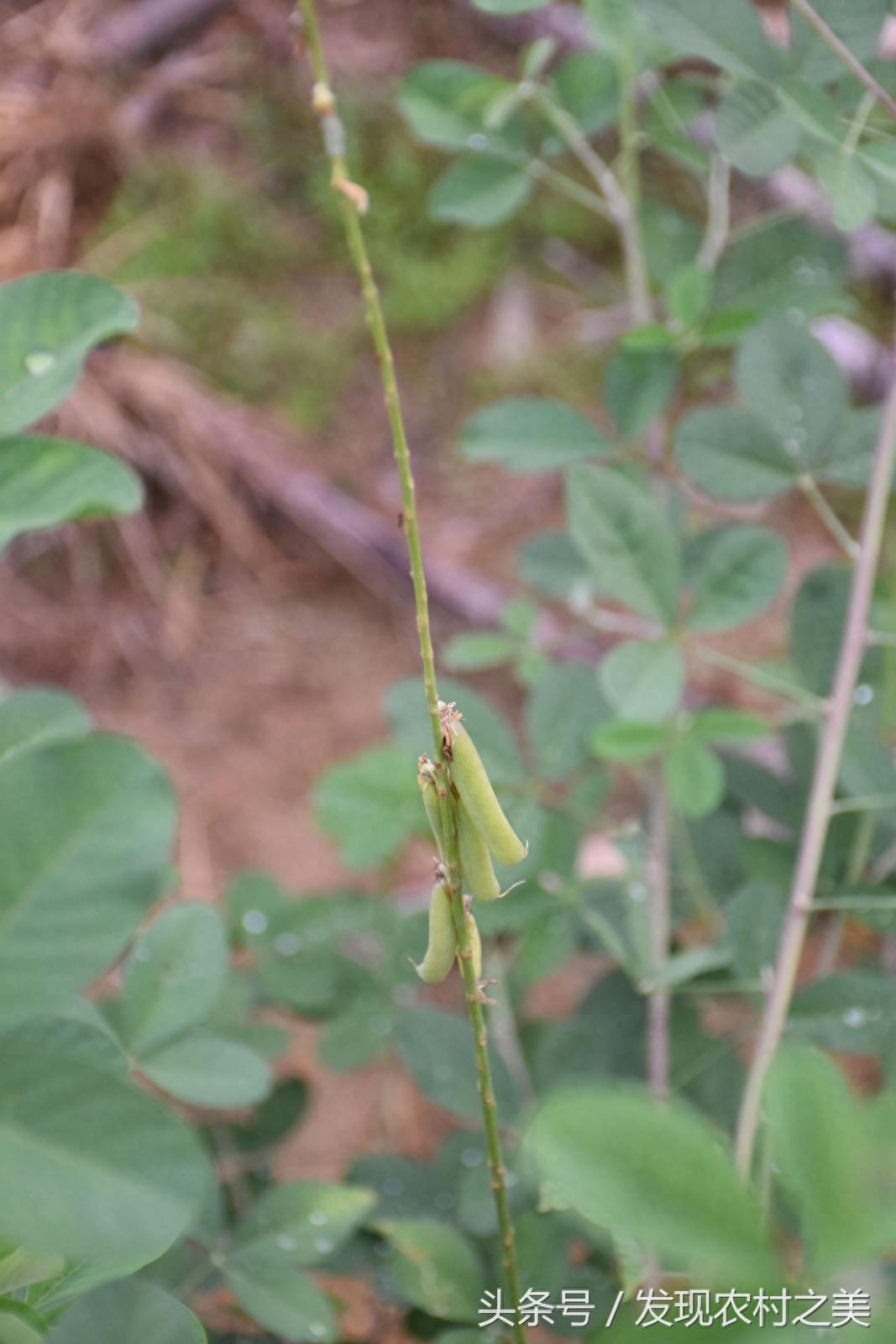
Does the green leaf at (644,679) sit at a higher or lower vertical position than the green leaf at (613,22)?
lower

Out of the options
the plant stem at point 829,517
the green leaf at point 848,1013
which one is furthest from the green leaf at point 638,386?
the green leaf at point 848,1013

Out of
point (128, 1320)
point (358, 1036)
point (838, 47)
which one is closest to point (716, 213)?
point (838, 47)

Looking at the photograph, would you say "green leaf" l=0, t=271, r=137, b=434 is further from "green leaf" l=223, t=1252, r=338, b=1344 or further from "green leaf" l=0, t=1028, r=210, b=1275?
"green leaf" l=223, t=1252, r=338, b=1344

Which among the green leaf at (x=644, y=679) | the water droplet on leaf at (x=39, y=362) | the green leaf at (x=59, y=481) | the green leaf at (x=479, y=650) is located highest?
the water droplet on leaf at (x=39, y=362)

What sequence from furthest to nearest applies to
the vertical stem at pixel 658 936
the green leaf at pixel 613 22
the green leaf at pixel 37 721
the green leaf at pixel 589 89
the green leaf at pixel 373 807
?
1. the green leaf at pixel 373 807
2. the green leaf at pixel 589 89
3. the vertical stem at pixel 658 936
4. the green leaf at pixel 613 22
5. the green leaf at pixel 37 721

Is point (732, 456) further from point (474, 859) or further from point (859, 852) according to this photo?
point (474, 859)

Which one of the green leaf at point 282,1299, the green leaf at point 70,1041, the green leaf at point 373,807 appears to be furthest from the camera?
the green leaf at point 373,807

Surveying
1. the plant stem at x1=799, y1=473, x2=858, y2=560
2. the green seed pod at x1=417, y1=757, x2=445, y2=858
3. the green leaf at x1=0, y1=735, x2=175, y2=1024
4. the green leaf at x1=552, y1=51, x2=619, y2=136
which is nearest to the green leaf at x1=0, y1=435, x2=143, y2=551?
the green leaf at x1=0, y1=735, x2=175, y2=1024

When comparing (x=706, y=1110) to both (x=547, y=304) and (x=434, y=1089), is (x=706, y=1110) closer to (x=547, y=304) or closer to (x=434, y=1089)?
(x=434, y=1089)

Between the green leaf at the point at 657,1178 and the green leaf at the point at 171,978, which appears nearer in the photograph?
the green leaf at the point at 657,1178

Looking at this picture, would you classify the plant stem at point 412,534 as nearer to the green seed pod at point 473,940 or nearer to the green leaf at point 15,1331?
the green seed pod at point 473,940
